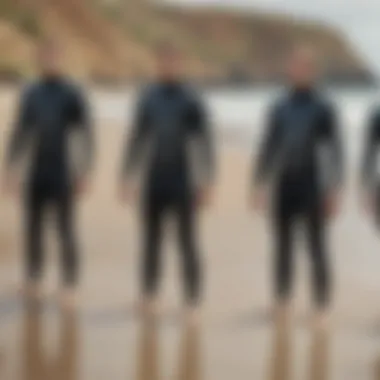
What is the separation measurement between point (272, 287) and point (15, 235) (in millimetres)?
521

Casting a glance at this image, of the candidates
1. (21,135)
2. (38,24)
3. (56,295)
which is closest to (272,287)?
(56,295)

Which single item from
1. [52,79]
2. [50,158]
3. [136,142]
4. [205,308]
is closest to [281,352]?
[205,308]

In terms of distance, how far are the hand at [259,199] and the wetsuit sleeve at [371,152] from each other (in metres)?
0.19

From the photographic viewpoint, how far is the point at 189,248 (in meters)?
→ 1.71

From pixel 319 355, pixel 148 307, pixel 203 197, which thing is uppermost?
pixel 203 197

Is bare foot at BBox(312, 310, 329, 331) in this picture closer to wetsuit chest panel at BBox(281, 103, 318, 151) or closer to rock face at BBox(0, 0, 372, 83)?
wetsuit chest panel at BBox(281, 103, 318, 151)

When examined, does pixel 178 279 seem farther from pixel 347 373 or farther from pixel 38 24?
pixel 38 24

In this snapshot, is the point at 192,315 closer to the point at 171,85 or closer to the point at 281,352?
the point at 281,352

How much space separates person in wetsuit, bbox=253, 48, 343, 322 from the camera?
1.69m

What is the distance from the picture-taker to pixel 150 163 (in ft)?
5.70

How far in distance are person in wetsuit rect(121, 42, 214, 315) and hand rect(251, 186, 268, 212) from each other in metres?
0.09

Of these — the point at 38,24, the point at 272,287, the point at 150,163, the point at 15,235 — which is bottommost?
the point at 272,287

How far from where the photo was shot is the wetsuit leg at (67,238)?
173 cm

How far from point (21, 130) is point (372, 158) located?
0.70 meters
